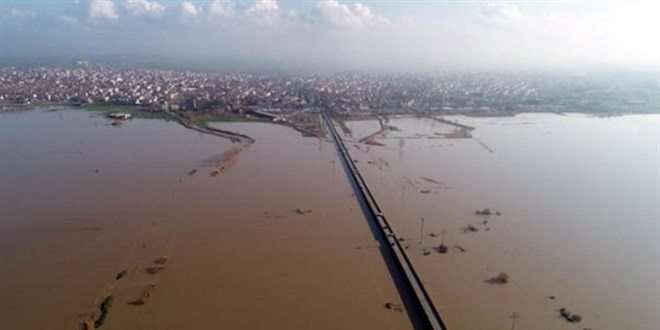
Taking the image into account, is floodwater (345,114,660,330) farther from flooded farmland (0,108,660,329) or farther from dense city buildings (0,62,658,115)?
dense city buildings (0,62,658,115)

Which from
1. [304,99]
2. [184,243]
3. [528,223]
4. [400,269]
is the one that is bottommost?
[400,269]

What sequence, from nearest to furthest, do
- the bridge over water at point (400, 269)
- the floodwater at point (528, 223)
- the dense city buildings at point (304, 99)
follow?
the bridge over water at point (400, 269), the floodwater at point (528, 223), the dense city buildings at point (304, 99)

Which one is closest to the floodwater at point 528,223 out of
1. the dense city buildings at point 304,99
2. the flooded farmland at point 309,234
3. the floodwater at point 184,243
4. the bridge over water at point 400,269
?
the flooded farmland at point 309,234

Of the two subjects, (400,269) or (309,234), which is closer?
Answer: (400,269)

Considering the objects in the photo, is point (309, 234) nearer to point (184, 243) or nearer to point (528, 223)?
point (184, 243)

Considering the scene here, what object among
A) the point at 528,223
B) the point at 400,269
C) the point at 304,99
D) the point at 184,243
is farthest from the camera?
the point at 304,99

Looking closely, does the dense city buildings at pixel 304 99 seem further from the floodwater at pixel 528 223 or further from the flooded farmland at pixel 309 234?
the flooded farmland at pixel 309 234

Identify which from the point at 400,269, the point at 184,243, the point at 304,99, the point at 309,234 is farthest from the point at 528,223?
the point at 304,99
